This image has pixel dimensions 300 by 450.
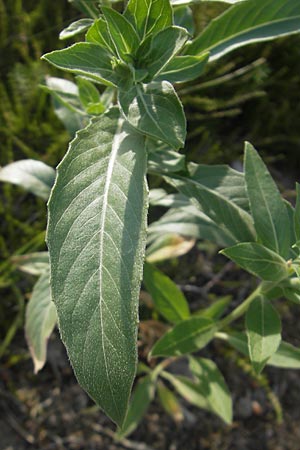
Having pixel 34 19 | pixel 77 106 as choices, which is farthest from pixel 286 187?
pixel 77 106

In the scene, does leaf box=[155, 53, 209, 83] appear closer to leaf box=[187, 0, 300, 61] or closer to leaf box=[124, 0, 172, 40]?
leaf box=[124, 0, 172, 40]

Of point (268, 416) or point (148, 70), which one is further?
point (268, 416)

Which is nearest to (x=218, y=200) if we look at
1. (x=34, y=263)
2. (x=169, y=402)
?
→ (x=34, y=263)

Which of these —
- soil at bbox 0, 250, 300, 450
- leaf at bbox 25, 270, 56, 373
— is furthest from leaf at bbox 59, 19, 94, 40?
soil at bbox 0, 250, 300, 450

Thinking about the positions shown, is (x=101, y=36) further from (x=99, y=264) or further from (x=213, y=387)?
(x=213, y=387)

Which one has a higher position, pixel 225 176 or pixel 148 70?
pixel 148 70

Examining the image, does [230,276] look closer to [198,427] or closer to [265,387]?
[265,387]
